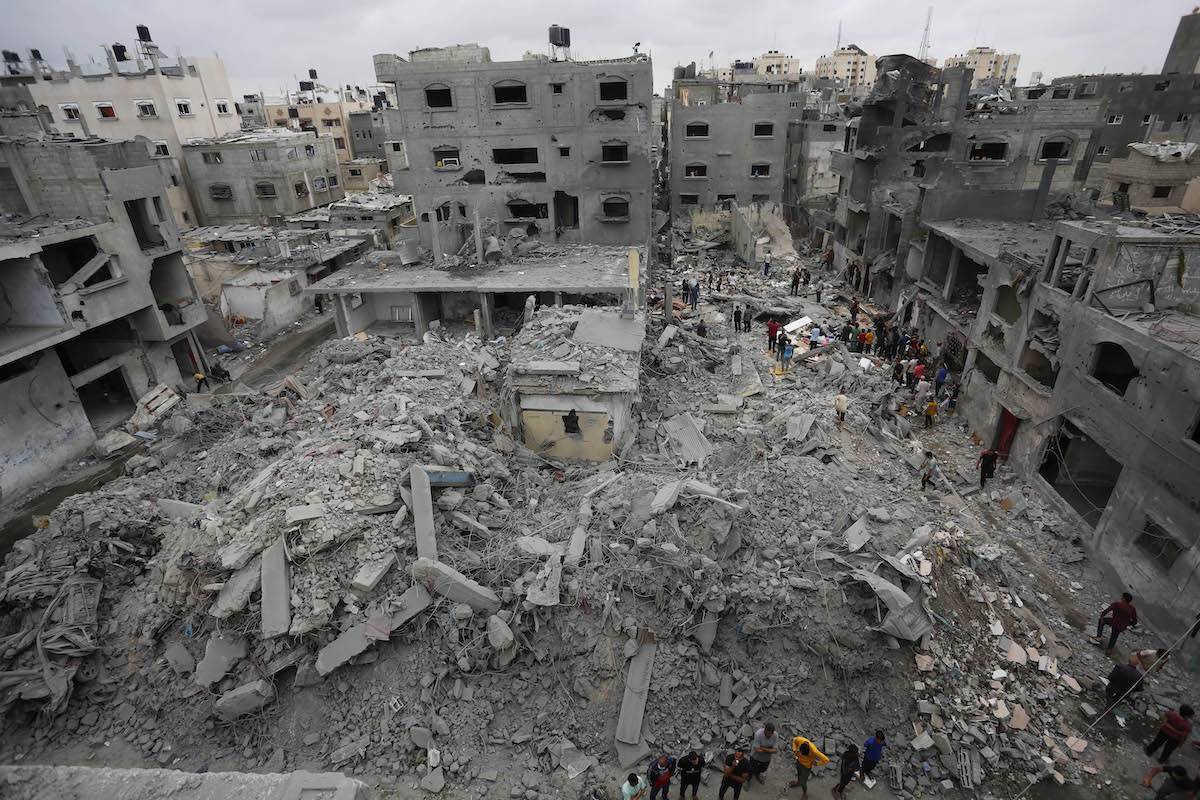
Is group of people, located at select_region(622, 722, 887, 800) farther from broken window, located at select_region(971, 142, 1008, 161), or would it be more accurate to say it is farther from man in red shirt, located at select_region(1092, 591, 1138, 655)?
broken window, located at select_region(971, 142, 1008, 161)

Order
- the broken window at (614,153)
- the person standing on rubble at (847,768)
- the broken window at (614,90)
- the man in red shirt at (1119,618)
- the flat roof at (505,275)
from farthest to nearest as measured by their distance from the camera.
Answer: the broken window at (614,153) → the broken window at (614,90) → the flat roof at (505,275) → the man in red shirt at (1119,618) → the person standing on rubble at (847,768)

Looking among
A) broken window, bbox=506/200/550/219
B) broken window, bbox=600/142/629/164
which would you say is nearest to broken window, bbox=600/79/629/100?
broken window, bbox=600/142/629/164

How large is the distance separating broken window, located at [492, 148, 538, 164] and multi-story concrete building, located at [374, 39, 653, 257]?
0.05 metres

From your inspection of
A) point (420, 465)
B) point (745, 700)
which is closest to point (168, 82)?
point (420, 465)

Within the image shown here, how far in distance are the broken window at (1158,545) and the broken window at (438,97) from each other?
30899mm

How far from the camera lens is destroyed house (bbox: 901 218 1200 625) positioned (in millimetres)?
11289

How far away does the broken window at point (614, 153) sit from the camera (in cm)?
3023

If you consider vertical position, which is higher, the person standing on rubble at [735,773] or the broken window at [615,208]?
the broken window at [615,208]

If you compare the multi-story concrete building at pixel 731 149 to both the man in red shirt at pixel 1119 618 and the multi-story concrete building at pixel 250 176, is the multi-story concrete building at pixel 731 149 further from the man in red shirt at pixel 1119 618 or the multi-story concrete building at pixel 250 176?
the man in red shirt at pixel 1119 618

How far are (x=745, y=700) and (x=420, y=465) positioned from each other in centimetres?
755

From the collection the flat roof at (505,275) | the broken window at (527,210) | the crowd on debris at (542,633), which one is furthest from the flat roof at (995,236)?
the broken window at (527,210)

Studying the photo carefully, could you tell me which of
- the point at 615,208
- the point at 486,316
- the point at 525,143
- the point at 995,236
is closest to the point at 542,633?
the point at 486,316

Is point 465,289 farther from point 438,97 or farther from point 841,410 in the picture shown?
point 841,410

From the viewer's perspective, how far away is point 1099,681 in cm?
1067
